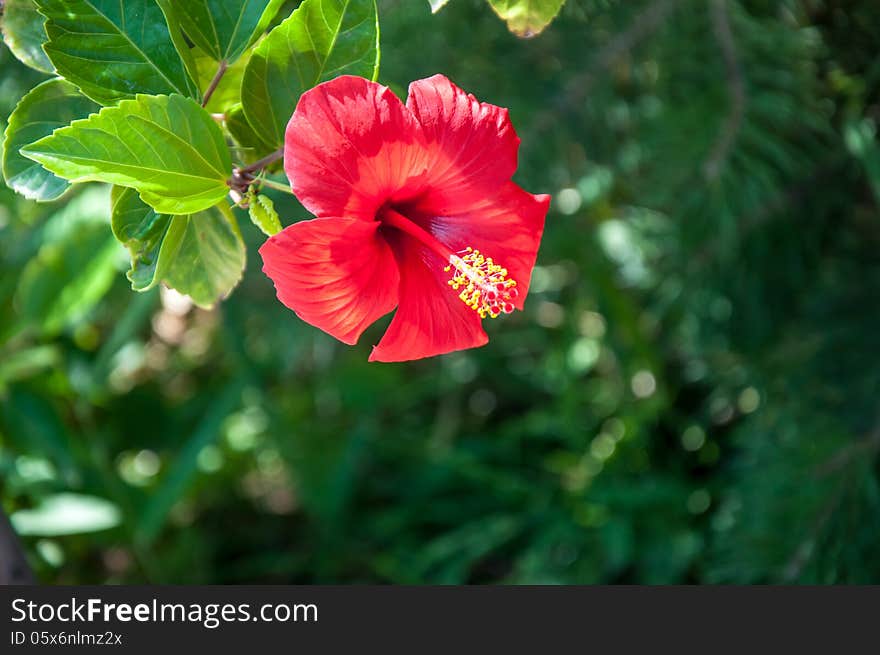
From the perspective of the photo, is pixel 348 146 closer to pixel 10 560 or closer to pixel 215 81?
pixel 215 81

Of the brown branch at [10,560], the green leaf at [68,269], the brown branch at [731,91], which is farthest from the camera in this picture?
the green leaf at [68,269]

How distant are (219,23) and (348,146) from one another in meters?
0.11

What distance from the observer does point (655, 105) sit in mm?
1016

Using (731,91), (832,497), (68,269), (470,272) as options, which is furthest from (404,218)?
(68,269)

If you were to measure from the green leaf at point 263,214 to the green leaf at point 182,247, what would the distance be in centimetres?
3

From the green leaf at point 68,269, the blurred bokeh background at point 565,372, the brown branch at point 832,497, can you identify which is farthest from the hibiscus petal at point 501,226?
the green leaf at point 68,269

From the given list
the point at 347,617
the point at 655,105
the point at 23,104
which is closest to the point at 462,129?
the point at 23,104

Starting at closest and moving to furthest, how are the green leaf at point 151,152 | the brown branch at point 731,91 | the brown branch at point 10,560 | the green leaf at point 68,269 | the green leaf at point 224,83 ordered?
the green leaf at point 151,152 → the green leaf at point 224,83 → the brown branch at point 10,560 → the brown branch at point 731,91 → the green leaf at point 68,269

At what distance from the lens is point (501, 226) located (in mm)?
421

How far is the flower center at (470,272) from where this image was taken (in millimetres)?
407

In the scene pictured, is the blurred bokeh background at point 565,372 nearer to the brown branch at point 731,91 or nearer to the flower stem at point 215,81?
the brown branch at point 731,91

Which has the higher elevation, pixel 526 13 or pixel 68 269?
pixel 526 13

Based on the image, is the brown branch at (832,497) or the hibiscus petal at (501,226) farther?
the brown branch at (832,497)

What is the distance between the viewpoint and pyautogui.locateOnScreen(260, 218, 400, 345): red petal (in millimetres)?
358
